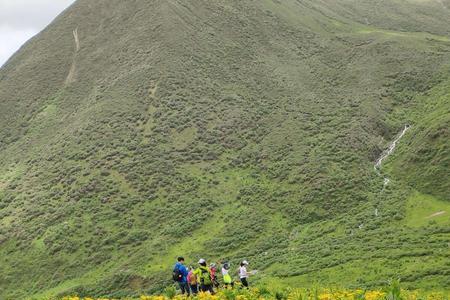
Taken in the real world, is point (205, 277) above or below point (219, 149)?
above

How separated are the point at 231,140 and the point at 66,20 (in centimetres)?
6132

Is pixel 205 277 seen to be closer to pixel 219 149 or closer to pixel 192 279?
pixel 192 279

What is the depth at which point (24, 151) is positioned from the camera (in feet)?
280

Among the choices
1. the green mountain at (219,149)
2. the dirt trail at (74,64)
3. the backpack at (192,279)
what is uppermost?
the dirt trail at (74,64)

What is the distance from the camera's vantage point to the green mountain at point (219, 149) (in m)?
55.2

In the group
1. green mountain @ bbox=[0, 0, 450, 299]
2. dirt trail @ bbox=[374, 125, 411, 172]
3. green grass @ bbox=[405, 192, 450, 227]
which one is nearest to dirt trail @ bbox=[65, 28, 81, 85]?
green mountain @ bbox=[0, 0, 450, 299]

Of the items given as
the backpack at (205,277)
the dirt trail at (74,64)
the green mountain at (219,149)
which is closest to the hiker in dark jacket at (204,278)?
the backpack at (205,277)

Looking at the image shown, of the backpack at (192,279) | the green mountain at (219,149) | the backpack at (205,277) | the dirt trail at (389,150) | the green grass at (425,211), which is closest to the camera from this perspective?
the backpack at (205,277)

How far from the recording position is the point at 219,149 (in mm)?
77250

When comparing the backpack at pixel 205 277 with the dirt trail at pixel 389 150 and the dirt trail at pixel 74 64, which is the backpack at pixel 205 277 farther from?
the dirt trail at pixel 74 64

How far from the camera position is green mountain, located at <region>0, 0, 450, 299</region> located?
5519 cm

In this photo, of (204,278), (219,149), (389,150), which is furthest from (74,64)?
(204,278)

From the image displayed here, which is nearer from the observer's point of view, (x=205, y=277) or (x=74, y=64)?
(x=205, y=277)

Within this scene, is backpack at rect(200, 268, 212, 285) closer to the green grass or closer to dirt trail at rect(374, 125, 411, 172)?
the green grass
